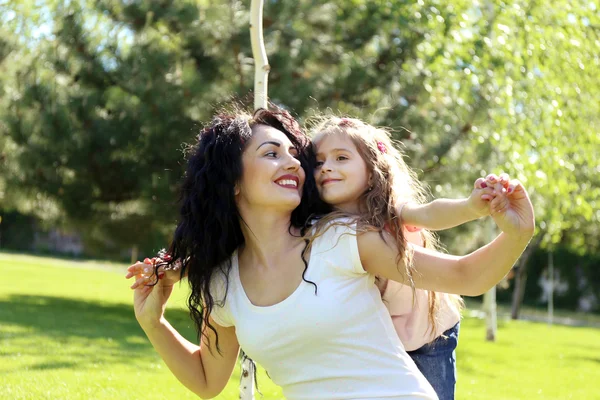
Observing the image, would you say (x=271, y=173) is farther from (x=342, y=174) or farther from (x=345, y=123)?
(x=345, y=123)

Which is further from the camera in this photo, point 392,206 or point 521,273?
point 521,273

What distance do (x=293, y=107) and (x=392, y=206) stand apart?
6.49m

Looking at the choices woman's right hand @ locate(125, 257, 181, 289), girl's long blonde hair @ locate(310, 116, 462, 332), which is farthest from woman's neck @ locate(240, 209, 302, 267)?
woman's right hand @ locate(125, 257, 181, 289)

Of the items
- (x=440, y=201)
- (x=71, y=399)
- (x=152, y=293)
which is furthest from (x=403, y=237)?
(x=71, y=399)

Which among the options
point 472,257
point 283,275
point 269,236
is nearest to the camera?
point 472,257

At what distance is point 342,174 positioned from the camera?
2.31m

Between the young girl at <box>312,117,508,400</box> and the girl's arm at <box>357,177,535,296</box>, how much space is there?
6 centimetres

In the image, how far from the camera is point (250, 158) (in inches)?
90.7

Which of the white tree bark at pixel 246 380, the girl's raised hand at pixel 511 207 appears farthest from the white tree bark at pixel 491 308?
the girl's raised hand at pixel 511 207

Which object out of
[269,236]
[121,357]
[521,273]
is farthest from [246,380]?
[521,273]

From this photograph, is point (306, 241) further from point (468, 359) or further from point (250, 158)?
point (468, 359)

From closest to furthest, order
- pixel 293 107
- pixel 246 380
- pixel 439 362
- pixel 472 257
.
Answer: pixel 472 257 → pixel 439 362 → pixel 246 380 → pixel 293 107

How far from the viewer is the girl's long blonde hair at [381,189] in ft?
7.00

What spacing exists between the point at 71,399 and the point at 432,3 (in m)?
4.09
